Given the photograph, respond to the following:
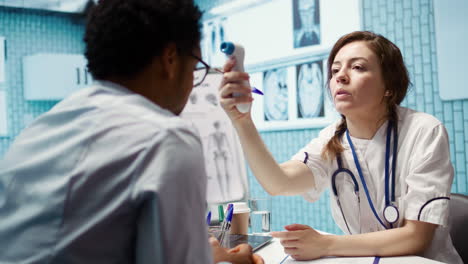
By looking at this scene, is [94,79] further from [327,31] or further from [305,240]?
[327,31]

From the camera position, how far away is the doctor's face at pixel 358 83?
1309 millimetres

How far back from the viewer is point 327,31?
102 inches

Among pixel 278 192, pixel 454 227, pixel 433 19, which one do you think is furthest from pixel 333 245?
pixel 433 19

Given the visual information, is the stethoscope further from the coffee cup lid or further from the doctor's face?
the coffee cup lid

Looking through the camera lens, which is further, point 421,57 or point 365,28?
point 365,28

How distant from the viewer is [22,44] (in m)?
3.71

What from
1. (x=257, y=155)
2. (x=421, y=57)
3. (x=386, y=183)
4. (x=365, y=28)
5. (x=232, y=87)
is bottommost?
(x=386, y=183)

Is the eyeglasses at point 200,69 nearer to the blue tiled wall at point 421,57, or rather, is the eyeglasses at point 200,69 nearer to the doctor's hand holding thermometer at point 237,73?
the doctor's hand holding thermometer at point 237,73

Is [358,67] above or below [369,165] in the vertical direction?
above

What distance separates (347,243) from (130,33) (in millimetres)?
828

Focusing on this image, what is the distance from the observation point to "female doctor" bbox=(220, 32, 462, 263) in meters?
1.11

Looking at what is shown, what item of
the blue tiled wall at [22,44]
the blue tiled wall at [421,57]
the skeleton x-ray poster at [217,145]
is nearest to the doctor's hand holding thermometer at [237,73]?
the skeleton x-ray poster at [217,145]

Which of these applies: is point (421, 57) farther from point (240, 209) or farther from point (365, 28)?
point (240, 209)

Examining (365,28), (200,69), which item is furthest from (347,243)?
(365,28)
